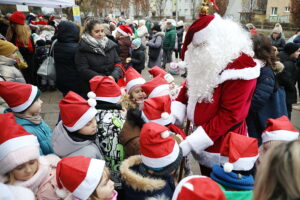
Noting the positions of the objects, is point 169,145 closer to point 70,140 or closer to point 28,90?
point 70,140

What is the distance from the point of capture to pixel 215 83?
80.6 inches

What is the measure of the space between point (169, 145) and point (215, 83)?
0.65 m

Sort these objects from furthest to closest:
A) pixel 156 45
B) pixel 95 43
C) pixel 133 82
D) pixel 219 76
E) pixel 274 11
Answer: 1. pixel 274 11
2. pixel 156 45
3. pixel 95 43
4. pixel 133 82
5. pixel 219 76

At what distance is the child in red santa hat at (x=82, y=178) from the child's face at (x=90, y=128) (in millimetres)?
445

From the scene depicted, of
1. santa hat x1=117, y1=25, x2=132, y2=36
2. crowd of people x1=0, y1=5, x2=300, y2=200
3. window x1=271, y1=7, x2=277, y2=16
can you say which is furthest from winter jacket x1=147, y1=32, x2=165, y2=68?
window x1=271, y1=7, x2=277, y2=16

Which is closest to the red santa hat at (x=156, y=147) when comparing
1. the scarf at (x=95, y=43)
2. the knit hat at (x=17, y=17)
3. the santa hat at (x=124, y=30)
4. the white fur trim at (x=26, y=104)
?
the white fur trim at (x=26, y=104)

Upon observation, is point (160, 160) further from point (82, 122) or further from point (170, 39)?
point (170, 39)

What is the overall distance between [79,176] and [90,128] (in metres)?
0.59

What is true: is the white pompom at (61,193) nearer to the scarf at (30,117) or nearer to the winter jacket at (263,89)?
the scarf at (30,117)

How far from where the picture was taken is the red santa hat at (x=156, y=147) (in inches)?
68.9

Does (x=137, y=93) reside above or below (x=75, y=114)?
below

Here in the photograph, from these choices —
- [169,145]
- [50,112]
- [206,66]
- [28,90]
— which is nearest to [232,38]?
[206,66]

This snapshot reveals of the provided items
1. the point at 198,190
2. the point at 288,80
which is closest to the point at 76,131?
the point at 198,190

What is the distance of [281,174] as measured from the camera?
882mm
